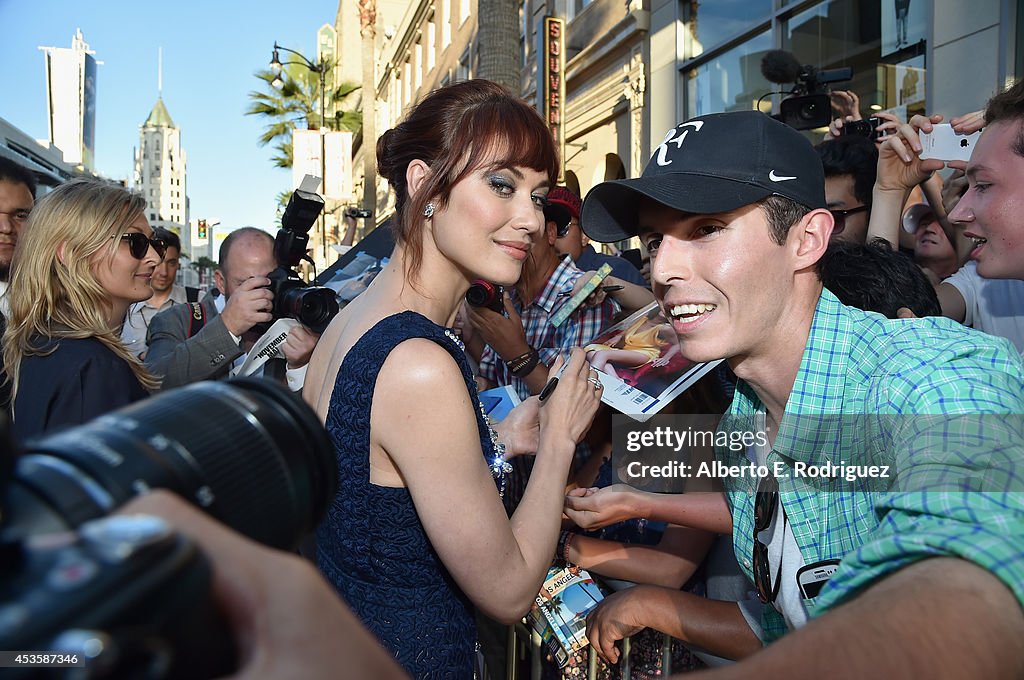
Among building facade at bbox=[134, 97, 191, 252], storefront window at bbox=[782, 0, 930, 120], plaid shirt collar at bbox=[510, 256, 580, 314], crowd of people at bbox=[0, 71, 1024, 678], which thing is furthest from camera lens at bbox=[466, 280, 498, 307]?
building facade at bbox=[134, 97, 191, 252]

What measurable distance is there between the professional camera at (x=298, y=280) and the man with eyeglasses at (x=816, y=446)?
4.85 ft

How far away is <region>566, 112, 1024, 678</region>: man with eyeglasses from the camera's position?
0.84 metres

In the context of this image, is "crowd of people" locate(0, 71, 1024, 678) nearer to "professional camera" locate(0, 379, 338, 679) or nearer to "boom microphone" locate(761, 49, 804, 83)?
"professional camera" locate(0, 379, 338, 679)

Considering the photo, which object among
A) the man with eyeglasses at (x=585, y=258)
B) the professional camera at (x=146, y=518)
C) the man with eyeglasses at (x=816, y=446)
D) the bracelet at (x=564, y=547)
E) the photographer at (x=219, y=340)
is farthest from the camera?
the man with eyeglasses at (x=585, y=258)

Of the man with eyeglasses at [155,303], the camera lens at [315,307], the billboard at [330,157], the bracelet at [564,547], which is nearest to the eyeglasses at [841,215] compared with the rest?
the bracelet at [564,547]

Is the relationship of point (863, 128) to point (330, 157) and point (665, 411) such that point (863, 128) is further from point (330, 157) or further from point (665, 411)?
point (330, 157)

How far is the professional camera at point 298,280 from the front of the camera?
3113 mm

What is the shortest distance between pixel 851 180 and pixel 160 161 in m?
157

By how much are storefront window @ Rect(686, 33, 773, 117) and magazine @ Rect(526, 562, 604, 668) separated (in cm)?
794

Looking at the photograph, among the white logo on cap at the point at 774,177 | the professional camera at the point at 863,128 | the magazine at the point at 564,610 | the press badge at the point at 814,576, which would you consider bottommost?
the magazine at the point at 564,610

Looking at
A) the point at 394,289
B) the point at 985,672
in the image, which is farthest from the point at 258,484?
the point at 394,289

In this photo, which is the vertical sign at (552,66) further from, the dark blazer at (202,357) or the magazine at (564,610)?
the magazine at (564,610)

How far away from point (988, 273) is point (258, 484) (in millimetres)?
2508

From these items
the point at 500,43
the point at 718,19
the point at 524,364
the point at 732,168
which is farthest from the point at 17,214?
the point at 718,19
